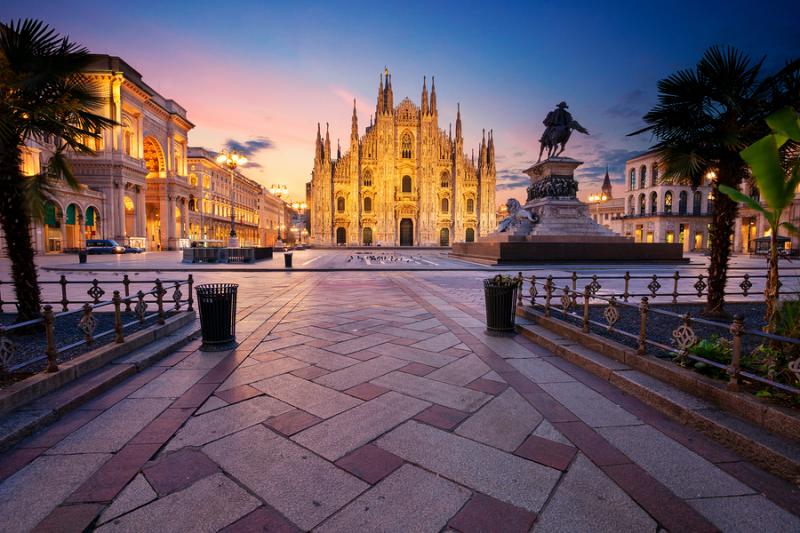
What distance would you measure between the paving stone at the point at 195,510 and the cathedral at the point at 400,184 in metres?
57.9

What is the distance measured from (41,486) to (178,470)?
755 millimetres

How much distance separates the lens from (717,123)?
19.4 feet

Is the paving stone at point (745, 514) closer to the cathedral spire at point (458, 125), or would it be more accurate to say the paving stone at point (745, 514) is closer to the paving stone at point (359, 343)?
the paving stone at point (359, 343)

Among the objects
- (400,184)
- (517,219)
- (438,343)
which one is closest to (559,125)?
(517,219)

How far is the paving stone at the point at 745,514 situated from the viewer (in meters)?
1.99

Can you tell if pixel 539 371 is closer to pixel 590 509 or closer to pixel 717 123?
pixel 590 509

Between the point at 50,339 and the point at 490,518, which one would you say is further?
the point at 50,339

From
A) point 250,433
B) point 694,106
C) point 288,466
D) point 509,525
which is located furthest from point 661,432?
point 694,106

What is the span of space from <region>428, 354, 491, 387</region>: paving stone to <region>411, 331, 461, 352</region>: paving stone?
1.69 feet

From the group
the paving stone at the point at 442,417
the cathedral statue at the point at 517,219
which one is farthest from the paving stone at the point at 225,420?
the cathedral statue at the point at 517,219

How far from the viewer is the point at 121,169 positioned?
35.2 meters

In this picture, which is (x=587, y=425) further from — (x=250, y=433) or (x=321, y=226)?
(x=321, y=226)

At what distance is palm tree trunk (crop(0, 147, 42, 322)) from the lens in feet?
17.0

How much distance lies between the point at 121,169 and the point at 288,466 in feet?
140
